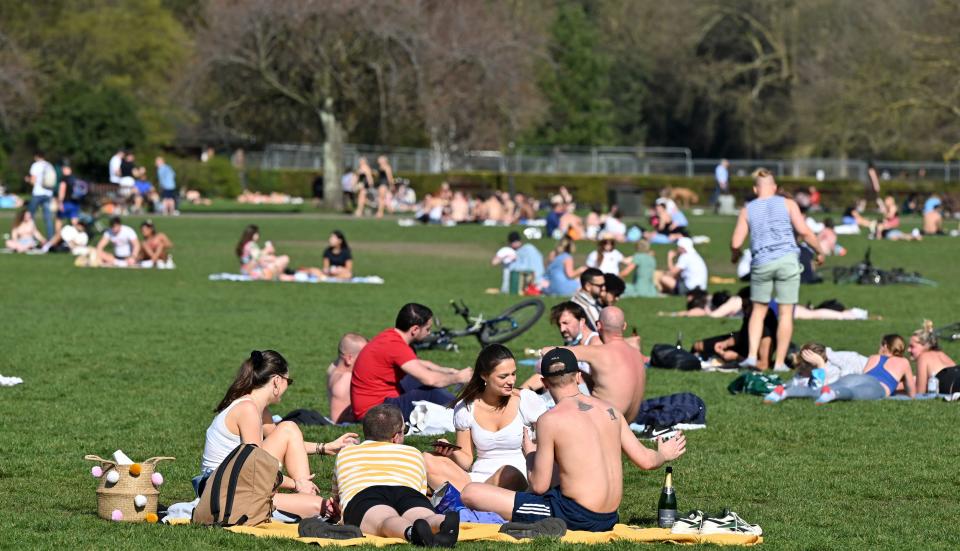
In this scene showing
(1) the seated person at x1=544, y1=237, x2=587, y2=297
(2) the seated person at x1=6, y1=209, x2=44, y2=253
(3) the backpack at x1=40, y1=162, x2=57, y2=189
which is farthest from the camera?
(3) the backpack at x1=40, y1=162, x2=57, y2=189

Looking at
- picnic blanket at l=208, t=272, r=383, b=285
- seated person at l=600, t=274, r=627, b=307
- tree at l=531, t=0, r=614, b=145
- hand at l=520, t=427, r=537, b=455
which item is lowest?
picnic blanket at l=208, t=272, r=383, b=285

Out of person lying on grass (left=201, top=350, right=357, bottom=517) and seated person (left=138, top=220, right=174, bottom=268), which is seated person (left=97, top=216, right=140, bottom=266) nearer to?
seated person (left=138, top=220, right=174, bottom=268)

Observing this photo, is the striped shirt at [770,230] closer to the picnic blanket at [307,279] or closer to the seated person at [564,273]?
the seated person at [564,273]

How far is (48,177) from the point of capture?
32.6 metres

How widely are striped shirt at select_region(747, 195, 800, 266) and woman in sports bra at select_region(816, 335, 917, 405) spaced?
6.32 feet

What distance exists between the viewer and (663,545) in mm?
8258

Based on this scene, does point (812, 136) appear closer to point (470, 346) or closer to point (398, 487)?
point (470, 346)

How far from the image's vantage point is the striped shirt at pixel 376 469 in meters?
8.45

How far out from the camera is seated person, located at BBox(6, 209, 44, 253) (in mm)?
31969

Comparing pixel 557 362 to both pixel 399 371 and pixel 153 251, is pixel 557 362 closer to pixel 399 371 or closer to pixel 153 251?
pixel 399 371

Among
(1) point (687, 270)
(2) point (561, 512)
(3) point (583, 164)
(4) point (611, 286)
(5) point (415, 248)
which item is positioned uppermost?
(4) point (611, 286)

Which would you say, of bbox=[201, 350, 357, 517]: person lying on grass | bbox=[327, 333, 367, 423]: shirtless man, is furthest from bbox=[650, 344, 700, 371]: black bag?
bbox=[201, 350, 357, 517]: person lying on grass

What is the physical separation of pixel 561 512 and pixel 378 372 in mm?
4072

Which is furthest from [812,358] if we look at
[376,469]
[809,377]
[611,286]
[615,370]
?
[376,469]
